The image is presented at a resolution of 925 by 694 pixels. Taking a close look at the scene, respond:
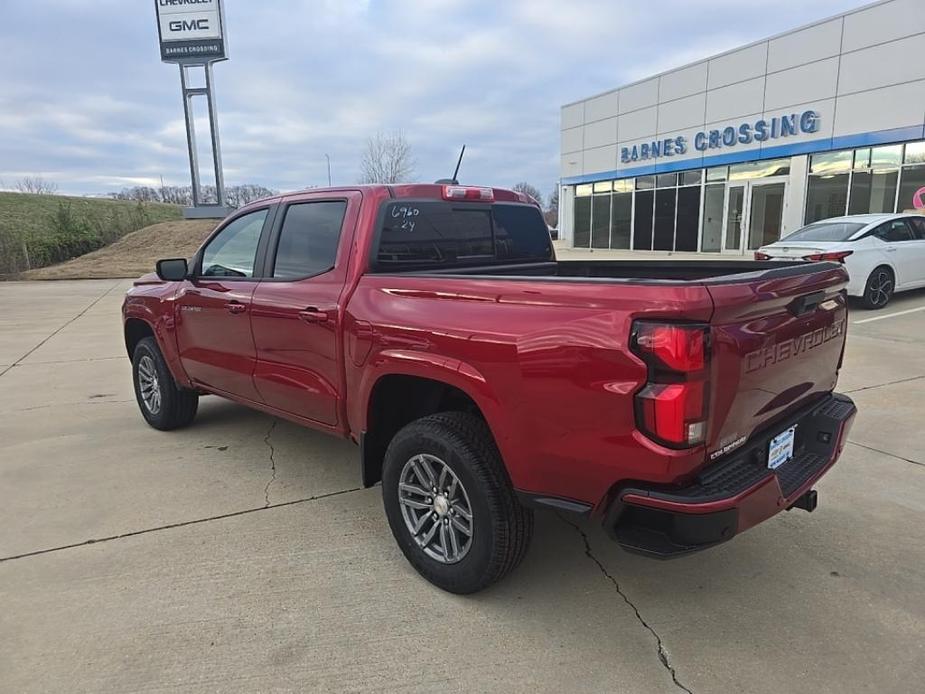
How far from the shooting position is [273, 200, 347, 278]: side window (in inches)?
137

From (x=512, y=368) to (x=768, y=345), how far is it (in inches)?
37.3

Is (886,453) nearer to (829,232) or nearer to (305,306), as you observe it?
(305,306)

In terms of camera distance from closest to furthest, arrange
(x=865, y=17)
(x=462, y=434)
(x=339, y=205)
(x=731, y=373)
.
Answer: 1. (x=731, y=373)
2. (x=462, y=434)
3. (x=339, y=205)
4. (x=865, y=17)

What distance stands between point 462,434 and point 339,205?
1.59 metres

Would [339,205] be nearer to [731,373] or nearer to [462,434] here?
[462,434]

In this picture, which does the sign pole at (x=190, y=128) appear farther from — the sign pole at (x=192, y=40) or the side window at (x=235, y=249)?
the side window at (x=235, y=249)

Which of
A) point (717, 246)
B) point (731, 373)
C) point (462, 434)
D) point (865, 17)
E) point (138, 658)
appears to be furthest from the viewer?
point (717, 246)

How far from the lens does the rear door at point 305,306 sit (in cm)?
334

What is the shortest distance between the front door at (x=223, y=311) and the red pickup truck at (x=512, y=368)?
2 centimetres

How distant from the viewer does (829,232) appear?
33.8 feet

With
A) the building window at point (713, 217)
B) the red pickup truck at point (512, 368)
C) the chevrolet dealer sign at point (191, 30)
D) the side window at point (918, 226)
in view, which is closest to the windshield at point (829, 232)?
the side window at point (918, 226)

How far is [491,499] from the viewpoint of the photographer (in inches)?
102

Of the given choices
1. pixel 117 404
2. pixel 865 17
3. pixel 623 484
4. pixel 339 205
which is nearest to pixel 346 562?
pixel 623 484

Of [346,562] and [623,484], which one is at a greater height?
[623,484]
